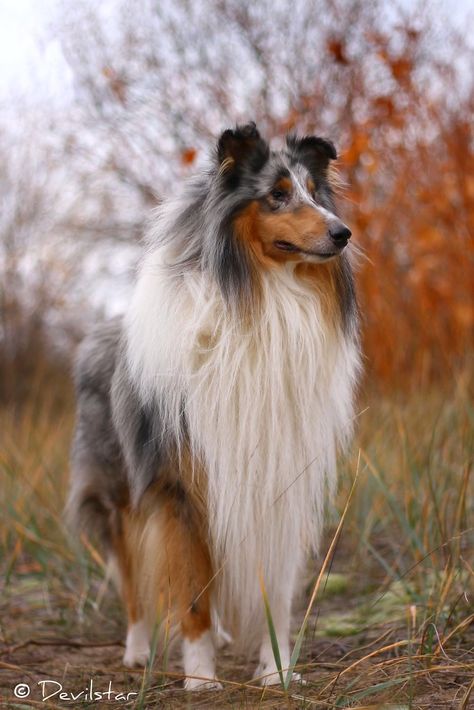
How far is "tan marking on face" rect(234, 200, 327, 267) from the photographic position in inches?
127

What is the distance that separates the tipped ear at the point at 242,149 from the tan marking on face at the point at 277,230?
0.20 metres

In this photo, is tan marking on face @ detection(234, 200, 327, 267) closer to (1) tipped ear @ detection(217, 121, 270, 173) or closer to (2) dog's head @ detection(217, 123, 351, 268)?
(2) dog's head @ detection(217, 123, 351, 268)

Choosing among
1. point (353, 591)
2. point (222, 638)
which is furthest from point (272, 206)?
point (353, 591)

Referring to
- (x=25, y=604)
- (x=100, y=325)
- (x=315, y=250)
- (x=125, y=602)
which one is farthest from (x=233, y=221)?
(x=25, y=604)

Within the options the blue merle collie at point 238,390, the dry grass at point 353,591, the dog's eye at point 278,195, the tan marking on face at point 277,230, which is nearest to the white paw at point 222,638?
the dry grass at point 353,591

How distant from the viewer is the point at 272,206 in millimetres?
3312

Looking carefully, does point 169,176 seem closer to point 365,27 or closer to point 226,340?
point 365,27

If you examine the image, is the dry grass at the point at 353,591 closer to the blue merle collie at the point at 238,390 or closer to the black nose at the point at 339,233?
the blue merle collie at the point at 238,390

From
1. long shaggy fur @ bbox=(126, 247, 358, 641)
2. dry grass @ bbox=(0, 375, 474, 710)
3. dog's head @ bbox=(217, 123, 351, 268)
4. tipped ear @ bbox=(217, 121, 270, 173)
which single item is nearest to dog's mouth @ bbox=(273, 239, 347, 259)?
dog's head @ bbox=(217, 123, 351, 268)

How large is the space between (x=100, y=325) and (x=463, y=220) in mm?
4147

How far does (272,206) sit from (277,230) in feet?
0.35

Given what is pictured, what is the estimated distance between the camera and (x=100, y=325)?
4.48 metres

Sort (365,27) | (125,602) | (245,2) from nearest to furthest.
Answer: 1. (125,602)
2. (365,27)
3. (245,2)

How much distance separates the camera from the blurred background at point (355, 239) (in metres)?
4.33
